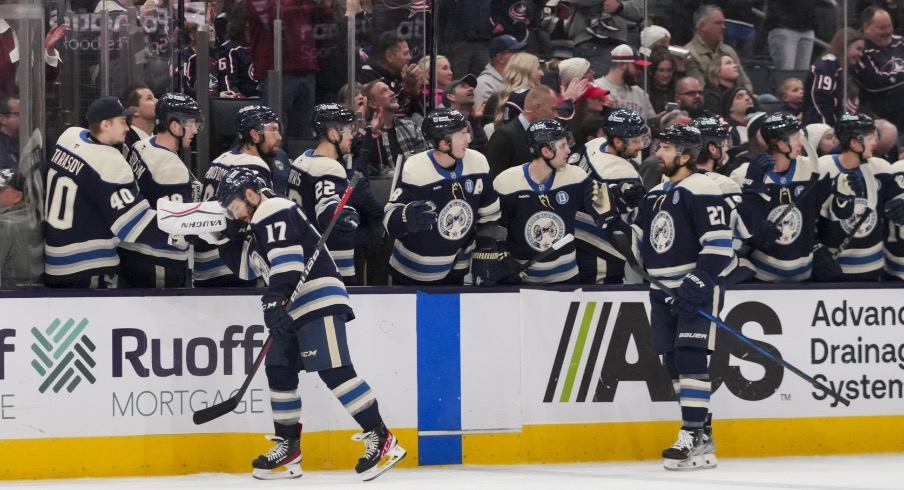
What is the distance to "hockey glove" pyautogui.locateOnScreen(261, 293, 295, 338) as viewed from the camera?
6105 mm

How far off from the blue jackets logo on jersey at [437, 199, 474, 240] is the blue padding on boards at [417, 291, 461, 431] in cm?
36

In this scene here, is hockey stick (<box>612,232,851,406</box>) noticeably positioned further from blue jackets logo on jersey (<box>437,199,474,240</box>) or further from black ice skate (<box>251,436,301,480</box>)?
black ice skate (<box>251,436,301,480</box>)

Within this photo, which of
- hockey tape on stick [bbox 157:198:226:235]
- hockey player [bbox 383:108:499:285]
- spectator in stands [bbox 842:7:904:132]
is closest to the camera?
hockey tape on stick [bbox 157:198:226:235]

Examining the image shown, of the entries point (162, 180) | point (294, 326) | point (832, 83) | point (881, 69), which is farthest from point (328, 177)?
point (881, 69)

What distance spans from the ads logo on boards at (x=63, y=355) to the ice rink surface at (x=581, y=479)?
0.42 meters

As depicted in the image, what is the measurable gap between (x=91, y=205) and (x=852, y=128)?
3.64 meters

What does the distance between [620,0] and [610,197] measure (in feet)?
6.93

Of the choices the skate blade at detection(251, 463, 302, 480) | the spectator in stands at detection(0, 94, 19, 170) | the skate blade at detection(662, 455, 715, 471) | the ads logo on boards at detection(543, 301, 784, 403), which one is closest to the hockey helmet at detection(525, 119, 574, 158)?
the ads logo on boards at detection(543, 301, 784, 403)

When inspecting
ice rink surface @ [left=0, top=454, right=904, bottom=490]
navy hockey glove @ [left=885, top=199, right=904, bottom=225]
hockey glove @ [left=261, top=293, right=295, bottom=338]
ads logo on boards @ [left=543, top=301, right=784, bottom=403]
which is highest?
navy hockey glove @ [left=885, top=199, right=904, bottom=225]

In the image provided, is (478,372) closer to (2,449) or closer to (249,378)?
(249,378)

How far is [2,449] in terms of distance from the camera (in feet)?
20.7

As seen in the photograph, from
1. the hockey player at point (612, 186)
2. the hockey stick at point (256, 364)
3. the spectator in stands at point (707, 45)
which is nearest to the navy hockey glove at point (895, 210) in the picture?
the hockey player at point (612, 186)

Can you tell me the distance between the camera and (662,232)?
6812 millimetres

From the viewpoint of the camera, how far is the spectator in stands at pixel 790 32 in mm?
9367
